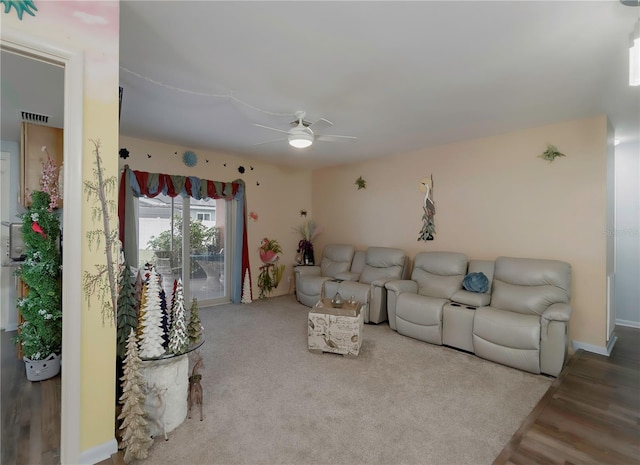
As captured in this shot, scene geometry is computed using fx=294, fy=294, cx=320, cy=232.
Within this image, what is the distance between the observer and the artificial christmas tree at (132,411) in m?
1.67

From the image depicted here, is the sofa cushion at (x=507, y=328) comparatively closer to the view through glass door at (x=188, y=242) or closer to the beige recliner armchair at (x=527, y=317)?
the beige recliner armchair at (x=527, y=317)

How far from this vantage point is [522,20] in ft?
5.69

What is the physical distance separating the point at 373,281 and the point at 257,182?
285cm

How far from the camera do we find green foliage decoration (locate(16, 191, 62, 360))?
222cm

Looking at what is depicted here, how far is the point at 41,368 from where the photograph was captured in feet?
7.53

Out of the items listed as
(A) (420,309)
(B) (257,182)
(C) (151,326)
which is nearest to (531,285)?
(A) (420,309)

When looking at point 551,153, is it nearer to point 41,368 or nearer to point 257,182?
point 257,182

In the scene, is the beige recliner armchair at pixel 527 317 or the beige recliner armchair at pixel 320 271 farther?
the beige recliner armchair at pixel 320 271

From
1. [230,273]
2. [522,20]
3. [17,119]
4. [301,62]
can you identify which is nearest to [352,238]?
[230,273]

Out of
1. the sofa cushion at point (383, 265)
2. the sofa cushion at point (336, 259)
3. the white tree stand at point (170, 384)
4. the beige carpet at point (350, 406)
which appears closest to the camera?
the beige carpet at point (350, 406)

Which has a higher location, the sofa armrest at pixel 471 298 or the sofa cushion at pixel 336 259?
the sofa cushion at pixel 336 259

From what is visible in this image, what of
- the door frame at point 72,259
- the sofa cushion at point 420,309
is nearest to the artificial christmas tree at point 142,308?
the door frame at point 72,259

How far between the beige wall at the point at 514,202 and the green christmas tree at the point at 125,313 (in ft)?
12.9

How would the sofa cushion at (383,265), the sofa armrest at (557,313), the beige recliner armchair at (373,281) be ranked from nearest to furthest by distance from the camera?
the sofa armrest at (557,313) < the beige recliner armchair at (373,281) < the sofa cushion at (383,265)
